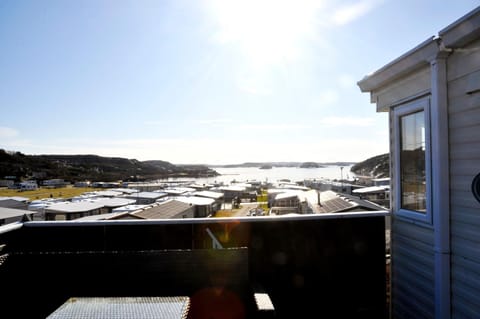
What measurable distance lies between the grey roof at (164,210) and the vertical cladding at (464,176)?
26.4 feet

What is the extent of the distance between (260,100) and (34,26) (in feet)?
23.3

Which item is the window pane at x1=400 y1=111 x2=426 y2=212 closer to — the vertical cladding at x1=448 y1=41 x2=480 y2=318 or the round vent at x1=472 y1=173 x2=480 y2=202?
the vertical cladding at x1=448 y1=41 x2=480 y2=318

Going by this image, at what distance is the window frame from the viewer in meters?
1.82

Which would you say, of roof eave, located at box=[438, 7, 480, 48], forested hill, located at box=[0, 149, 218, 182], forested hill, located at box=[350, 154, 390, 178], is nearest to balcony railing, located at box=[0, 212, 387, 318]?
roof eave, located at box=[438, 7, 480, 48]

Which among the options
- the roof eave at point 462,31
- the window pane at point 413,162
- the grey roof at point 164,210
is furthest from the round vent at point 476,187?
the grey roof at point 164,210

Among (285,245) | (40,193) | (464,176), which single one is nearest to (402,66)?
(464,176)

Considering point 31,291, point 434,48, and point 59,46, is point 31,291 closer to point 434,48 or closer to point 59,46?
point 434,48

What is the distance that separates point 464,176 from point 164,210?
1008cm

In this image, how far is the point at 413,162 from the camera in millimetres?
2061

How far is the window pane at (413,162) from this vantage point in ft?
6.39

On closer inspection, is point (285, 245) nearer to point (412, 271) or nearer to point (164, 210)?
point (412, 271)

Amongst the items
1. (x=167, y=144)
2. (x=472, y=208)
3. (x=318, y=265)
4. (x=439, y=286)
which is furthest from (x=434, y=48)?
(x=167, y=144)

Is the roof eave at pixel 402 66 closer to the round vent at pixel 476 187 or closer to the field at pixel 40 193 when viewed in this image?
the round vent at pixel 476 187

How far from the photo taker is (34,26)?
16.4ft
